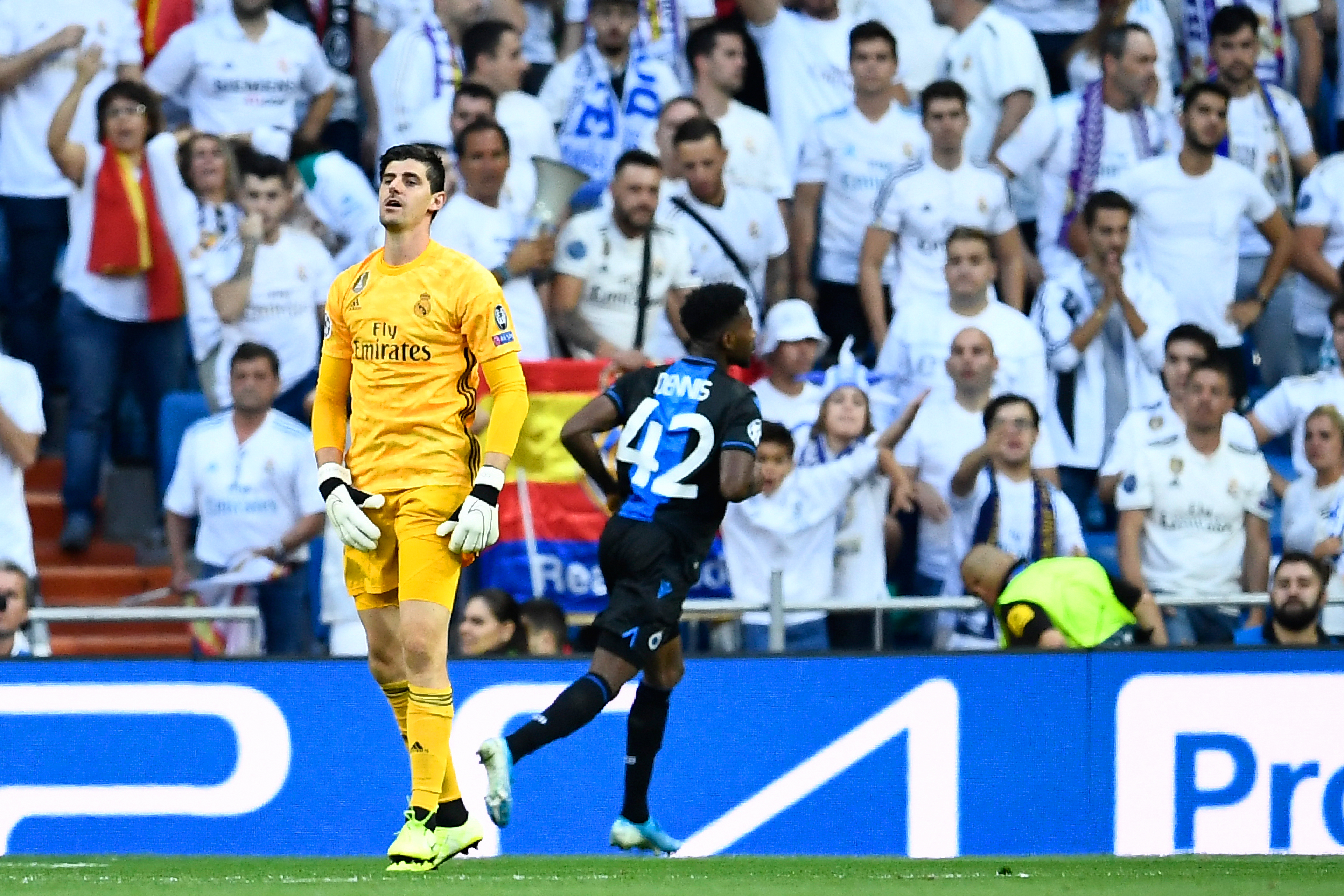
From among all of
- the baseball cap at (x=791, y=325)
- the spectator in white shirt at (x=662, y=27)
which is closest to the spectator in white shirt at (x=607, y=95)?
the spectator in white shirt at (x=662, y=27)

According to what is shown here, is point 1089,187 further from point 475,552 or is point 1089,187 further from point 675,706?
point 475,552

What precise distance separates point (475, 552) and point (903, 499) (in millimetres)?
4189

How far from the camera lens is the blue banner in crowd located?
29.8 ft

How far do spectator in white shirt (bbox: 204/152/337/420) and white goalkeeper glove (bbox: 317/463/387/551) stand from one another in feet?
14.4

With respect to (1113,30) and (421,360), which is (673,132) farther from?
(421,360)

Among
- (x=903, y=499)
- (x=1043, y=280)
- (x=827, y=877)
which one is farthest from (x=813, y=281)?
(x=827, y=877)

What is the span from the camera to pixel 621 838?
25.5 feet

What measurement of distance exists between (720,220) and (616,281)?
0.92m

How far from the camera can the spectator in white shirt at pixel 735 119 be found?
470 inches

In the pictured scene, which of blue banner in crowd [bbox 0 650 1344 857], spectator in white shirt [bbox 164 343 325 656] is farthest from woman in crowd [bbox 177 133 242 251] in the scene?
blue banner in crowd [bbox 0 650 1344 857]

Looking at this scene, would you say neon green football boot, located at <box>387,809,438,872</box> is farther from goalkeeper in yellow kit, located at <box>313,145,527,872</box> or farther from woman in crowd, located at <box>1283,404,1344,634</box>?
woman in crowd, located at <box>1283,404,1344,634</box>

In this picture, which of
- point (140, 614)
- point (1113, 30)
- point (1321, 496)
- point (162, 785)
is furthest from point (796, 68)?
point (162, 785)

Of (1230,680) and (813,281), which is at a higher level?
(813,281)

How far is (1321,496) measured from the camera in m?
10.9
